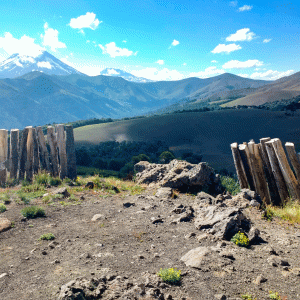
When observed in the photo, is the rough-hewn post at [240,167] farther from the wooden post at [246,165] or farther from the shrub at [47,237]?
the shrub at [47,237]

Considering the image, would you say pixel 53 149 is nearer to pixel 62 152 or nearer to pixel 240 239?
pixel 62 152

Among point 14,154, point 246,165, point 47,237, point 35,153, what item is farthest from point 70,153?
point 246,165

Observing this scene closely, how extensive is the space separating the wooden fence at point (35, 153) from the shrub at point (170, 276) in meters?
7.19

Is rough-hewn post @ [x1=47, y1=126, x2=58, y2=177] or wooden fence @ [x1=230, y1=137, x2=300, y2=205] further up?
rough-hewn post @ [x1=47, y1=126, x2=58, y2=177]

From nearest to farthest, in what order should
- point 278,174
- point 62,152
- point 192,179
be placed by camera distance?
point 278,174 → point 192,179 → point 62,152

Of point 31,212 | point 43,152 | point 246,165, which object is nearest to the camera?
point 31,212

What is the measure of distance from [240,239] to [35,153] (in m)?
7.91

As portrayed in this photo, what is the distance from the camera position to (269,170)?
698 centimetres

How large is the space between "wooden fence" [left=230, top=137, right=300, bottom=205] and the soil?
122cm

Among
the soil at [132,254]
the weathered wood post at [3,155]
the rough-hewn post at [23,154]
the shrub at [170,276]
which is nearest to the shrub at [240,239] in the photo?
the soil at [132,254]

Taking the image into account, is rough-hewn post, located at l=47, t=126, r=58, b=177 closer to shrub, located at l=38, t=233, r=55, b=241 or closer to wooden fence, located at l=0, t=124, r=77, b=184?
wooden fence, located at l=0, t=124, r=77, b=184

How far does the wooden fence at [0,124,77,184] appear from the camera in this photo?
9508 millimetres

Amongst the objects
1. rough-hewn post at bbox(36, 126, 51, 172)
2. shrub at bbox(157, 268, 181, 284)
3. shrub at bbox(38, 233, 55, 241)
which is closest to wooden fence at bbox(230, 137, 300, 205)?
shrub at bbox(157, 268, 181, 284)

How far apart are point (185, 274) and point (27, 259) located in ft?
7.77
